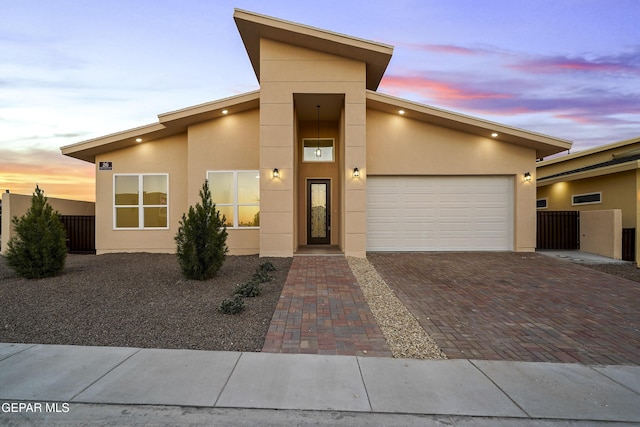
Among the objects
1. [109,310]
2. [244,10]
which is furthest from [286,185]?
[109,310]

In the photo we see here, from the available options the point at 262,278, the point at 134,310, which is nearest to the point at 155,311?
the point at 134,310

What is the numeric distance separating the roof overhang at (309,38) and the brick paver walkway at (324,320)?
21.9 feet

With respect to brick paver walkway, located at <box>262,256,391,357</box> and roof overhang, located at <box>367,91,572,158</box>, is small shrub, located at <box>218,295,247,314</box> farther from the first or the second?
roof overhang, located at <box>367,91,572,158</box>

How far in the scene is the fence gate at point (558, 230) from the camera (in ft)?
41.0

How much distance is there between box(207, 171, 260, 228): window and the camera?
11.6 meters

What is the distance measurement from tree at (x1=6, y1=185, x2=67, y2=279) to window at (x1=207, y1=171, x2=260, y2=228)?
4.60 metres

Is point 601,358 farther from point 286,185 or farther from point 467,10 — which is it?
point 467,10

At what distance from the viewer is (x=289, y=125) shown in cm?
1028

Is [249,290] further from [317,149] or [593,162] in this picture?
[593,162]

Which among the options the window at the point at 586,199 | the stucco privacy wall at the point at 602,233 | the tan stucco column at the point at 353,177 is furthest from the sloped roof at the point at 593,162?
the tan stucco column at the point at 353,177

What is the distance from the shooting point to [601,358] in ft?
12.9

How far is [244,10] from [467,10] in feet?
26.7

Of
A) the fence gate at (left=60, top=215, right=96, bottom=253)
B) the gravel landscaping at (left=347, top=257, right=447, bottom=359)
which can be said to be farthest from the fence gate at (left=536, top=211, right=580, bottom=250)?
the fence gate at (left=60, top=215, right=96, bottom=253)

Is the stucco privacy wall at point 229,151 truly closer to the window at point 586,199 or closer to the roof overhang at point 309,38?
the roof overhang at point 309,38
